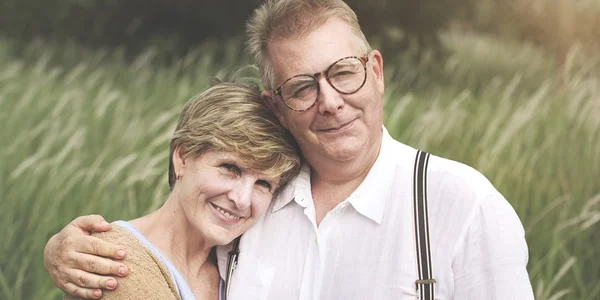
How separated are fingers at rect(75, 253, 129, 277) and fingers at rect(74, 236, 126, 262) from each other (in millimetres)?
14

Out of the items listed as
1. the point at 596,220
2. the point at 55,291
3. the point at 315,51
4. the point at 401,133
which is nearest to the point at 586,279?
the point at 596,220

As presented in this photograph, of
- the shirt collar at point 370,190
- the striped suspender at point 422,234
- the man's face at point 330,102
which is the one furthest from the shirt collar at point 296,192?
the striped suspender at point 422,234

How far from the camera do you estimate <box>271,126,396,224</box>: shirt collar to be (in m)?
2.01

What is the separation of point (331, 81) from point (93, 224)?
760 mm

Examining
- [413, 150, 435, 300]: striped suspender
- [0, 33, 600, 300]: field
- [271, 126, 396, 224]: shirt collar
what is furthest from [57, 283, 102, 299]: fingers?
[0, 33, 600, 300]: field

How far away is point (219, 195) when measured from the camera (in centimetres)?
204

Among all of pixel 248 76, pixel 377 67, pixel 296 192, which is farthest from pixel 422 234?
pixel 248 76

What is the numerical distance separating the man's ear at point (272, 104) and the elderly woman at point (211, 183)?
0.07 feet

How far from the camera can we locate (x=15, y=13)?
4.97 meters

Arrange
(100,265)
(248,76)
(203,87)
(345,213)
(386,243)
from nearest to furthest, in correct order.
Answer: (100,265) < (386,243) < (345,213) < (203,87) < (248,76)

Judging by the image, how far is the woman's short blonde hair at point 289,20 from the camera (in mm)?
2010

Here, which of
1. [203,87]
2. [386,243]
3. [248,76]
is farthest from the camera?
[248,76]

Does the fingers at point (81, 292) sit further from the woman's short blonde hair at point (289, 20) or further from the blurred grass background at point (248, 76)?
the blurred grass background at point (248, 76)

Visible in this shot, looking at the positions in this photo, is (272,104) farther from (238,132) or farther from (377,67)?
(377,67)
